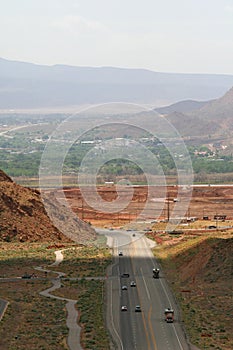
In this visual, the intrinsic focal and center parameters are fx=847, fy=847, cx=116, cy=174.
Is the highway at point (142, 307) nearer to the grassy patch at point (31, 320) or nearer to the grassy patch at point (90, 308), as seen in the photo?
the grassy patch at point (90, 308)

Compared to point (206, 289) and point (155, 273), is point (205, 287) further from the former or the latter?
point (155, 273)

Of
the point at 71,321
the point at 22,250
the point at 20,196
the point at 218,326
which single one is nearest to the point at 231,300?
the point at 218,326

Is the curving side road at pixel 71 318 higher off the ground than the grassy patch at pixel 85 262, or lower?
higher

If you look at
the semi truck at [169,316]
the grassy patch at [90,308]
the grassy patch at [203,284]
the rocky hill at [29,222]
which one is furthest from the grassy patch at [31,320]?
the rocky hill at [29,222]

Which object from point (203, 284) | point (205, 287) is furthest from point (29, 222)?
point (205, 287)

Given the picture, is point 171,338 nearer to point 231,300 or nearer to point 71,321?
point 71,321

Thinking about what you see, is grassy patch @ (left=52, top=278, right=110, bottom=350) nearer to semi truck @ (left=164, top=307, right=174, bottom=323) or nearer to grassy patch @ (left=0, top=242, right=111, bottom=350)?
grassy patch @ (left=0, top=242, right=111, bottom=350)
